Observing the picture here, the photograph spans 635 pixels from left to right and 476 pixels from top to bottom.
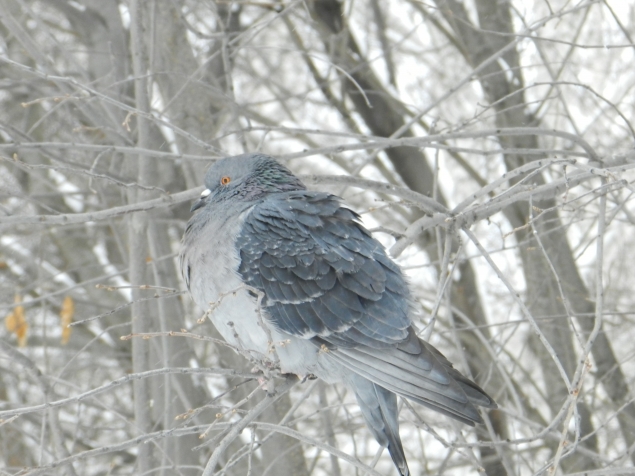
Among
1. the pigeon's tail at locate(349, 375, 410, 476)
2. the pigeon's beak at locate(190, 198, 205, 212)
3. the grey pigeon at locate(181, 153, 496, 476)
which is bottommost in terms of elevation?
the pigeon's tail at locate(349, 375, 410, 476)

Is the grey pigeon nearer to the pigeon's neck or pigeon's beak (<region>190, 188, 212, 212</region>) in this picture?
the pigeon's neck

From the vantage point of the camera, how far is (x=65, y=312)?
20.3ft

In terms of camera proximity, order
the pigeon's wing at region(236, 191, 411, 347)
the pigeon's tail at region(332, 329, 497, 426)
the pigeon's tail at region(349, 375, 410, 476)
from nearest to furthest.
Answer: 1. the pigeon's tail at region(332, 329, 497, 426)
2. the pigeon's tail at region(349, 375, 410, 476)
3. the pigeon's wing at region(236, 191, 411, 347)

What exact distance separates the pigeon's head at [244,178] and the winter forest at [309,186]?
0.12 metres

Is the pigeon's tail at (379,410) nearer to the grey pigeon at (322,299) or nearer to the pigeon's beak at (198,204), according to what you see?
the grey pigeon at (322,299)

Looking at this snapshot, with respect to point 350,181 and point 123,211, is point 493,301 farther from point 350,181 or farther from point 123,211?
point 123,211

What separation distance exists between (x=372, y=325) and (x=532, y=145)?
3268 millimetres

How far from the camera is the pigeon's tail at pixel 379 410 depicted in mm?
3375

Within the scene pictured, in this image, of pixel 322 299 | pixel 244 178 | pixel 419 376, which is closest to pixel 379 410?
pixel 419 376

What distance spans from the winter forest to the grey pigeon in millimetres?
179

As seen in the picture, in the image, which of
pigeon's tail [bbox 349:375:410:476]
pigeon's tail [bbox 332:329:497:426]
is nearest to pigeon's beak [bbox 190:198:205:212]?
pigeon's tail [bbox 332:329:497:426]

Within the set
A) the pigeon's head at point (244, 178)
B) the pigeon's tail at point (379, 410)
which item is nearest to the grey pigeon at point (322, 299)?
the pigeon's tail at point (379, 410)

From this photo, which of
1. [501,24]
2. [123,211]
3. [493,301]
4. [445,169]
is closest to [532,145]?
[501,24]

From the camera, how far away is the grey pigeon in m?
3.44
